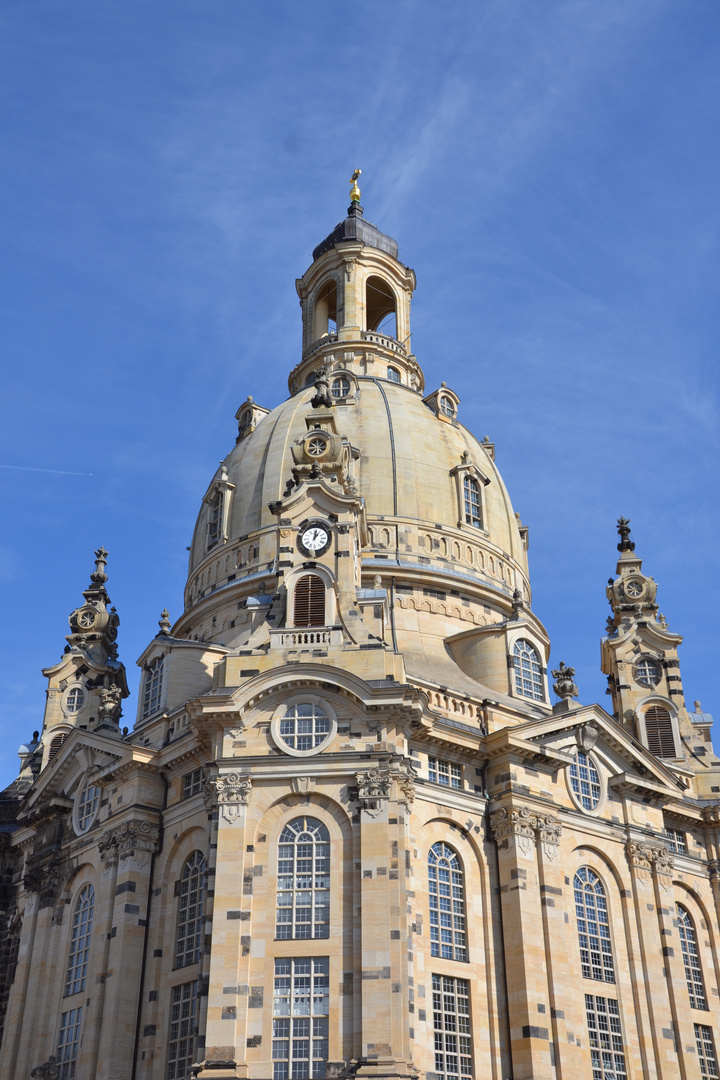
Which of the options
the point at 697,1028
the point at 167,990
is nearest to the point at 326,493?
the point at 167,990

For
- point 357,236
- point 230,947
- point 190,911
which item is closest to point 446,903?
point 230,947

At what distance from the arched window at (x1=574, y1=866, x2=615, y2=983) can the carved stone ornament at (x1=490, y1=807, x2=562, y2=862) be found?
2362mm

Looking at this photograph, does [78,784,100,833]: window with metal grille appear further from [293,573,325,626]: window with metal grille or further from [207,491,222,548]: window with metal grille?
[207,491,222,548]: window with metal grille

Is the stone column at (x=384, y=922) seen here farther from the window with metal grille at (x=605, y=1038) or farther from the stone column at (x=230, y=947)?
the window with metal grille at (x=605, y=1038)

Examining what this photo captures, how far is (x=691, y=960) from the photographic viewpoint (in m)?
52.5

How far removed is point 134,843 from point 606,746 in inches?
819

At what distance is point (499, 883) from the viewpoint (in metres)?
46.2

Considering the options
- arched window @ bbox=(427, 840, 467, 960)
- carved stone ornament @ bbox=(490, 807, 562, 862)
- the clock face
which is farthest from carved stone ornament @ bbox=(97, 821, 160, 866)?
carved stone ornament @ bbox=(490, 807, 562, 862)

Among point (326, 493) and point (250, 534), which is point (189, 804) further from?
point (250, 534)

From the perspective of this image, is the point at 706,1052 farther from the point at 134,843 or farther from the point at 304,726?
the point at 134,843

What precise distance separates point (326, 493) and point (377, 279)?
115 feet

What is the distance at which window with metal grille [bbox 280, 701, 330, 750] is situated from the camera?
4341 cm

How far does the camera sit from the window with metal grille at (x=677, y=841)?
179ft

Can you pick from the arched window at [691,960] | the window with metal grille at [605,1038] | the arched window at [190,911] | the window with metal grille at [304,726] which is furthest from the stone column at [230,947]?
the arched window at [691,960]
